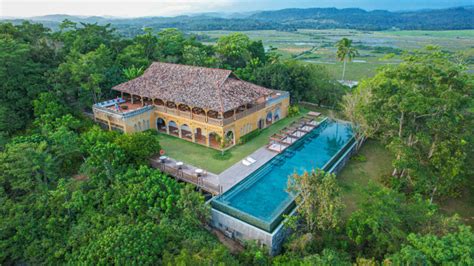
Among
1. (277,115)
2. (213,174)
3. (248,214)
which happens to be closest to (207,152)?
(213,174)

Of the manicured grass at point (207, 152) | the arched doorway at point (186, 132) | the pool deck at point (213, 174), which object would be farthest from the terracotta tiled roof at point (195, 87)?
the pool deck at point (213, 174)

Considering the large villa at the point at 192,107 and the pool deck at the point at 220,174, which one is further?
the large villa at the point at 192,107

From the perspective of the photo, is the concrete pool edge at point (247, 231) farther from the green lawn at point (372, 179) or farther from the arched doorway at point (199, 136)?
the arched doorway at point (199, 136)

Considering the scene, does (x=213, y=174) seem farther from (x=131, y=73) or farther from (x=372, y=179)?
(x=131, y=73)

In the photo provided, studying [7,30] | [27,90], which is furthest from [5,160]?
[7,30]

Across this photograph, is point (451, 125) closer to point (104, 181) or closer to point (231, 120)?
point (231, 120)

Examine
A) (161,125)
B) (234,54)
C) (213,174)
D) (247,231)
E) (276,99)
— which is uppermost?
(234,54)
